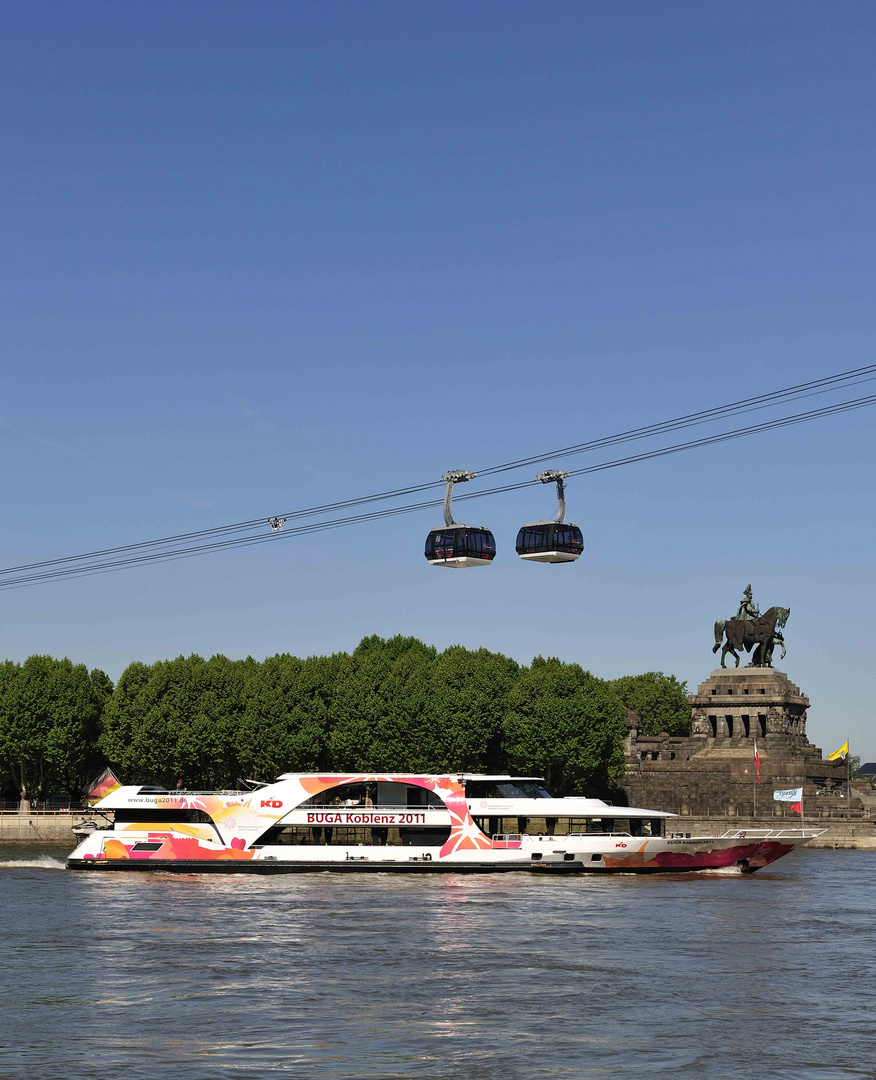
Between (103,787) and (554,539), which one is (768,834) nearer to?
(554,539)

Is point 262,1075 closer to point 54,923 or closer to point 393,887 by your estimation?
point 54,923

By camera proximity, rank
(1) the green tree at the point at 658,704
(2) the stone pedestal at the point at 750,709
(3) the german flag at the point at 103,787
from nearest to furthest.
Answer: (3) the german flag at the point at 103,787 < (2) the stone pedestal at the point at 750,709 < (1) the green tree at the point at 658,704

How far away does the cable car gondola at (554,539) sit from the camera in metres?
39.8

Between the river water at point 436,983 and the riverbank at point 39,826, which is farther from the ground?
the riverbank at point 39,826

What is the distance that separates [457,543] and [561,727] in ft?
177

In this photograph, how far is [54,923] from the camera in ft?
131

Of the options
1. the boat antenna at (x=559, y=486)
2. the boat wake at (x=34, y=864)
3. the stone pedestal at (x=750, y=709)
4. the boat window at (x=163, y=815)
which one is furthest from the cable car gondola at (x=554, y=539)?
the stone pedestal at (x=750, y=709)

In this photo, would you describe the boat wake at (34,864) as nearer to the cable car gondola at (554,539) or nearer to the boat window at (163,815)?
the boat window at (163,815)

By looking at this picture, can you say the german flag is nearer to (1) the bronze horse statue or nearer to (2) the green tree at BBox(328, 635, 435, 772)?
(2) the green tree at BBox(328, 635, 435, 772)

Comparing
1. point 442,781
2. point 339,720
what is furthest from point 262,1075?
point 339,720

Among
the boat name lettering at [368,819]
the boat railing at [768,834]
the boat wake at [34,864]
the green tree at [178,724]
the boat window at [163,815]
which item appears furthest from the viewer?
the green tree at [178,724]

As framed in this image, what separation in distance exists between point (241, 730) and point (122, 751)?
8889 mm

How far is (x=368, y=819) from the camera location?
56.8 metres

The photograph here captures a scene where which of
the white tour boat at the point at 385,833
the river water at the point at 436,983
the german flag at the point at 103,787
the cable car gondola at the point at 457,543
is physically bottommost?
the river water at the point at 436,983
